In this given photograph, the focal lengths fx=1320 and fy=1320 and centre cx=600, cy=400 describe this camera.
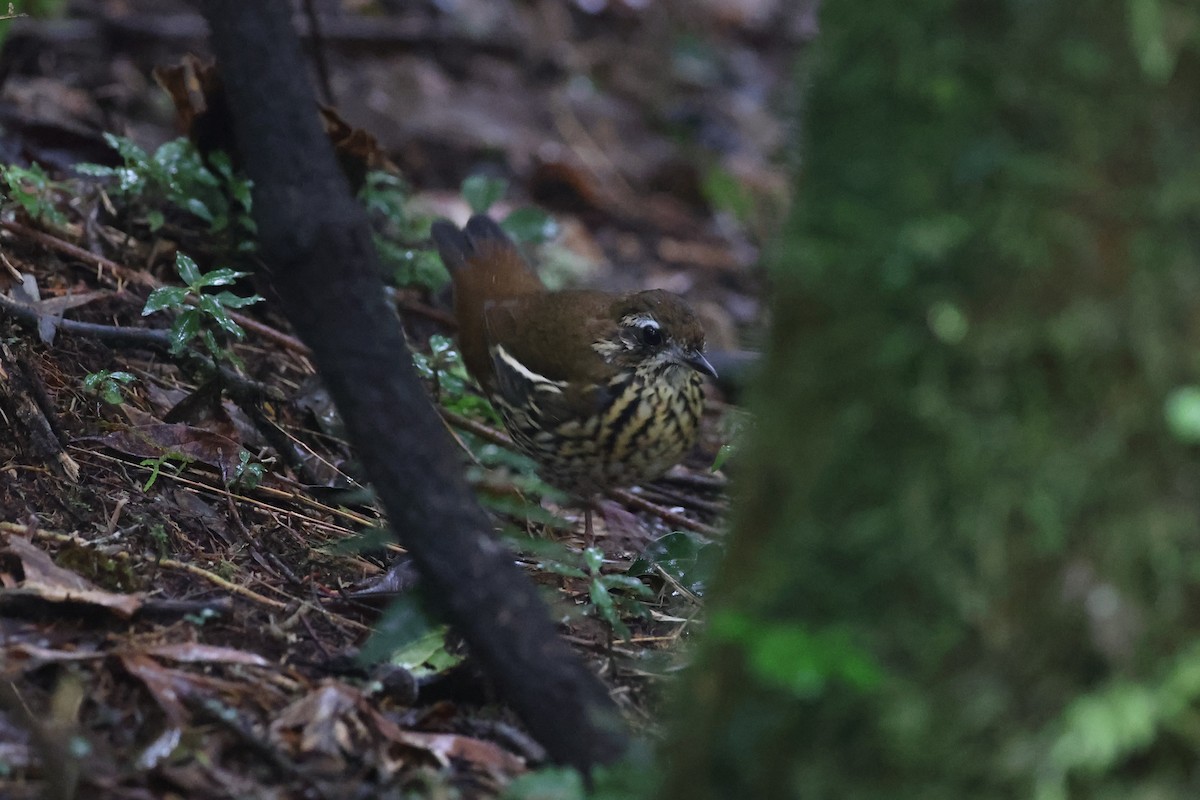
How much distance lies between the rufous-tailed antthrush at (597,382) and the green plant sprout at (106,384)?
4.86 ft

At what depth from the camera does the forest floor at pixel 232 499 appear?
2.25 metres

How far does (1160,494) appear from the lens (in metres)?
1.49

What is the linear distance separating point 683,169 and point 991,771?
761 centimetres

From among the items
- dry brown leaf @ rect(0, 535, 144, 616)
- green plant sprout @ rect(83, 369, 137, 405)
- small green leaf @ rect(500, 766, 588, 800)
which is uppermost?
green plant sprout @ rect(83, 369, 137, 405)

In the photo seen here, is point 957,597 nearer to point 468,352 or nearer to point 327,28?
point 468,352

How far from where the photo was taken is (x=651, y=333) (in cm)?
456

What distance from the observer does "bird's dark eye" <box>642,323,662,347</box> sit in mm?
4559

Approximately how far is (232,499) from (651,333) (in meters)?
1.73

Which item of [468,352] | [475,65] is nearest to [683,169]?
[475,65]

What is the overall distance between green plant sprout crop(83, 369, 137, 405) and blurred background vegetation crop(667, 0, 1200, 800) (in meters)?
2.34

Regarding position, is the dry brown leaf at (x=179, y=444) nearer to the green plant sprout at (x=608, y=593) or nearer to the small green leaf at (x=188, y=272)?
the small green leaf at (x=188, y=272)

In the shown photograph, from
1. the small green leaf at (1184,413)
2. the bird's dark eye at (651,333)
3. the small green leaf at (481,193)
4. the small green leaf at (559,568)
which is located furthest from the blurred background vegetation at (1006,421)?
the small green leaf at (481,193)

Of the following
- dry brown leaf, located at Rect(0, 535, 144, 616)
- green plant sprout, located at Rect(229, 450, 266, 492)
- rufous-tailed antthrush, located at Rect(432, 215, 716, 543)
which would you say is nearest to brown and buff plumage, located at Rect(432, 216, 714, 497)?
rufous-tailed antthrush, located at Rect(432, 215, 716, 543)

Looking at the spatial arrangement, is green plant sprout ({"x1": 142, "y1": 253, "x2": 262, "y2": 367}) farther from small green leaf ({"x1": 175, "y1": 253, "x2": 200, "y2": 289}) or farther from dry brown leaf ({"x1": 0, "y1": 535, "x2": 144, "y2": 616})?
dry brown leaf ({"x1": 0, "y1": 535, "x2": 144, "y2": 616})
